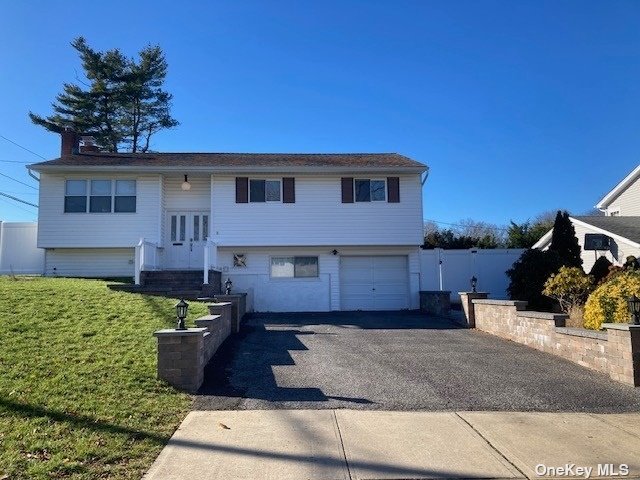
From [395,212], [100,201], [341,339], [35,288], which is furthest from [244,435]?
[100,201]

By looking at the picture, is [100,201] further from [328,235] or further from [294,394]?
[294,394]

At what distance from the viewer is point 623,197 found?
25.2m

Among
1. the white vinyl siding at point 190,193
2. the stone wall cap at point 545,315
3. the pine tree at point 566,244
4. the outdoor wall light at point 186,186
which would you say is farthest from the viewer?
the white vinyl siding at point 190,193

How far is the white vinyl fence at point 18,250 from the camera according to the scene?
18.3 meters

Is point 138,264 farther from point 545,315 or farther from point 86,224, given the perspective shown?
point 545,315

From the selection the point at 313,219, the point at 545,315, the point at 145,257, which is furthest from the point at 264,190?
the point at 545,315

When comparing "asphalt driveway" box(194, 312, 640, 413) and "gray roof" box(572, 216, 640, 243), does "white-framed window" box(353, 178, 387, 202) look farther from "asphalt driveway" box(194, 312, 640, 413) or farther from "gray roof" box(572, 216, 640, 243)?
"gray roof" box(572, 216, 640, 243)

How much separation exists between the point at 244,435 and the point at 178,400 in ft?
4.84

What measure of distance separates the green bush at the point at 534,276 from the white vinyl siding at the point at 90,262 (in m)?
13.6

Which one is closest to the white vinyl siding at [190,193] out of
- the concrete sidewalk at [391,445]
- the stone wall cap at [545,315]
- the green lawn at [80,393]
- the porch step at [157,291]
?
the porch step at [157,291]

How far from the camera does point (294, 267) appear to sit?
18.2 m

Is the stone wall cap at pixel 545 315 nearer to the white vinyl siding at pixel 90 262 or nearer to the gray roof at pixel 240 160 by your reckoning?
the gray roof at pixel 240 160

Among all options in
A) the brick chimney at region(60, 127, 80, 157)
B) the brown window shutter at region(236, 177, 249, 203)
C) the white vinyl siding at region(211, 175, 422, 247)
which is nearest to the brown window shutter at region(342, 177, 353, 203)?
the white vinyl siding at region(211, 175, 422, 247)

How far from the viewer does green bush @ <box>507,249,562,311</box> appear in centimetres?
1495
